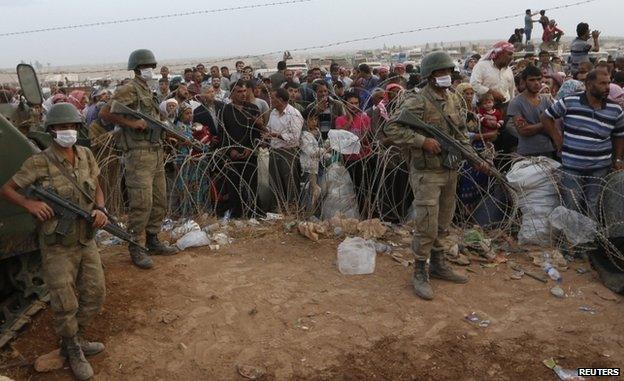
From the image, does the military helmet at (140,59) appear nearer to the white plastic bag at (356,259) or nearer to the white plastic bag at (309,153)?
the white plastic bag at (309,153)

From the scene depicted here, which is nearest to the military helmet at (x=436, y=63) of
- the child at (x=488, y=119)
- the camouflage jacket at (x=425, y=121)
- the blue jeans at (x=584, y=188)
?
the camouflage jacket at (x=425, y=121)

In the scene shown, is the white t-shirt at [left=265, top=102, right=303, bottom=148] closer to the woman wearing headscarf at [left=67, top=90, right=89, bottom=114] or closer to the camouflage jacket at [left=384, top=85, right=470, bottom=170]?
the camouflage jacket at [left=384, top=85, right=470, bottom=170]

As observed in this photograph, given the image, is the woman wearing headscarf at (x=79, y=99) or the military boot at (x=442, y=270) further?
the woman wearing headscarf at (x=79, y=99)

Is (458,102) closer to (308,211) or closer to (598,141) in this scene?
(598,141)

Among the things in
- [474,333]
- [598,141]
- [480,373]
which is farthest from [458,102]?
[480,373]

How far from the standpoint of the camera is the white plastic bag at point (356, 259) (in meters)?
4.68

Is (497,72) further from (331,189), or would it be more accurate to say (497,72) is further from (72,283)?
(72,283)

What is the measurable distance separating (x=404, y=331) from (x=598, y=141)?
2.50m

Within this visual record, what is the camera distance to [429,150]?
13.1 ft

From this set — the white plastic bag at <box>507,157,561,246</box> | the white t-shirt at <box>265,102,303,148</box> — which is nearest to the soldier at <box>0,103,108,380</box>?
the white t-shirt at <box>265,102,303,148</box>

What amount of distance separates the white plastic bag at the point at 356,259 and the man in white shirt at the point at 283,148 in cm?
125

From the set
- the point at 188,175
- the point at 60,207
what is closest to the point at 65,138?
the point at 60,207

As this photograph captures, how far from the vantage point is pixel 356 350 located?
3.55 m

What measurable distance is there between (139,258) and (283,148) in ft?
6.59
